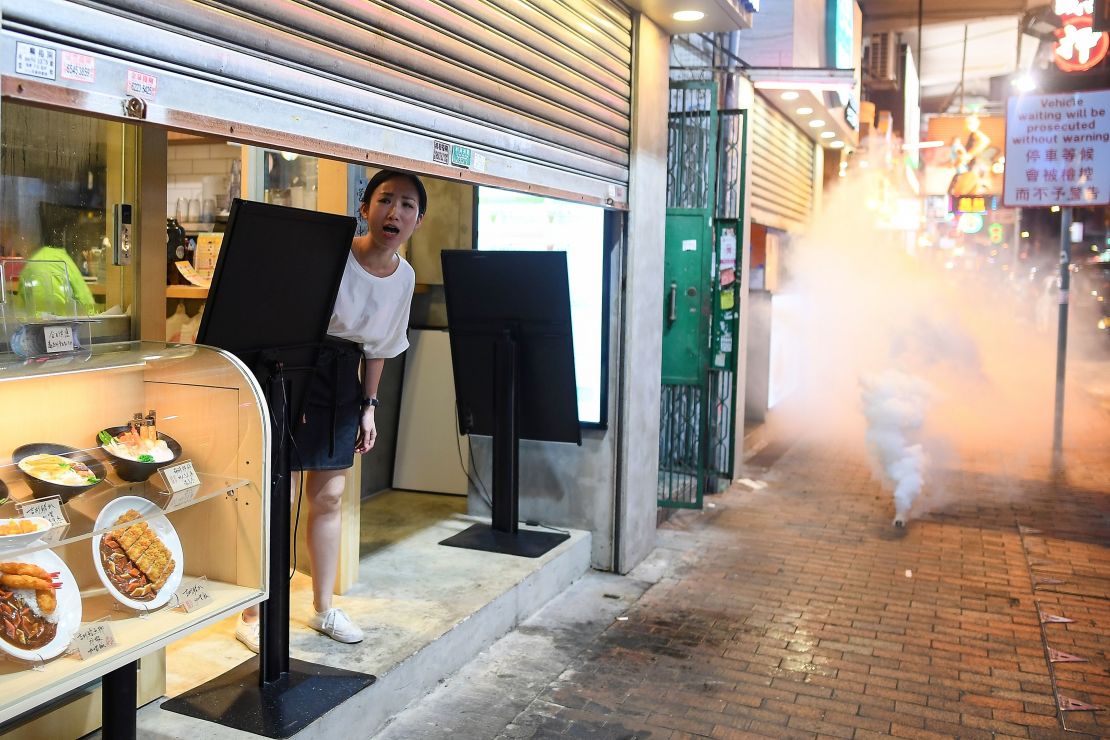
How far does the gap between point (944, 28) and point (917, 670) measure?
19.0 meters

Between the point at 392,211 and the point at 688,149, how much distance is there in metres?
4.72

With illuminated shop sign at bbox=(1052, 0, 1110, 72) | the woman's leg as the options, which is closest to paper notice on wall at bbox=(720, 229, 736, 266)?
the woman's leg

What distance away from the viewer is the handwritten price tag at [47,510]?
272cm

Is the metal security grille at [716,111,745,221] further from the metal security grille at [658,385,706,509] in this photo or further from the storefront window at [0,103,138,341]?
the storefront window at [0,103,138,341]

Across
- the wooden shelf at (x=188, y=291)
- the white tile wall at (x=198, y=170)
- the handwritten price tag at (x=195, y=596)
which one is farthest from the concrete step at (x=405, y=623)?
the white tile wall at (x=198, y=170)

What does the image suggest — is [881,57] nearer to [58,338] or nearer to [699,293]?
[699,293]

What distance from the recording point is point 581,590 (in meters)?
6.39

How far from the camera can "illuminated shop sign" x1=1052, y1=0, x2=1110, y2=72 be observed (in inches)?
508

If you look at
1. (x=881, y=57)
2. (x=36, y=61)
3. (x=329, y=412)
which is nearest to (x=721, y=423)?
(x=329, y=412)

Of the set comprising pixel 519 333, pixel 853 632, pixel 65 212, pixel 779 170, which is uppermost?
pixel 779 170

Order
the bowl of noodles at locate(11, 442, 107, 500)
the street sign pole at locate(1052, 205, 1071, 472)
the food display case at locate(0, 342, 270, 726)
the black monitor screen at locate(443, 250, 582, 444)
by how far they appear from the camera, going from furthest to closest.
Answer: the street sign pole at locate(1052, 205, 1071, 472) → the black monitor screen at locate(443, 250, 582, 444) → the bowl of noodles at locate(11, 442, 107, 500) → the food display case at locate(0, 342, 270, 726)

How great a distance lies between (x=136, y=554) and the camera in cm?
307

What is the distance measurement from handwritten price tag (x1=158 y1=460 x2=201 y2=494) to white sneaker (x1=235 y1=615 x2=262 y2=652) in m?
1.42

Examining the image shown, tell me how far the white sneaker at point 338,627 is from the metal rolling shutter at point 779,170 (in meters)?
7.42
